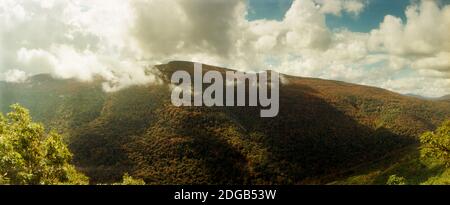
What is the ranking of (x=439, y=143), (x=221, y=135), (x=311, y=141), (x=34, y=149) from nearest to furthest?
1. (x=34, y=149)
2. (x=439, y=143)
3. (x=311, y=141)
4. (x=221, y=135)

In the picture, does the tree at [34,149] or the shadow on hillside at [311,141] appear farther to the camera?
the shadow on hillside at [311,141]

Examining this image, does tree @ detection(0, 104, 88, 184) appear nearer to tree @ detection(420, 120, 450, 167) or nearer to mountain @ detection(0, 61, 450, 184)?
tree @ detection(420, 120, 450, 167)

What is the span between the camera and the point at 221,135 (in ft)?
288

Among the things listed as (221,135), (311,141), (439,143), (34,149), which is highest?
(439,143)

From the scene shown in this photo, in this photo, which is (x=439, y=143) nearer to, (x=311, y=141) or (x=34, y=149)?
(x=34, y=149)

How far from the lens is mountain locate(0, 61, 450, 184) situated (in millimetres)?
73688

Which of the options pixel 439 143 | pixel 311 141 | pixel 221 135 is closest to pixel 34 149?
pixel 439 143

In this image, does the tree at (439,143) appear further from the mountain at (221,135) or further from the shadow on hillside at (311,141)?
the shadow on hillside at (311,141)

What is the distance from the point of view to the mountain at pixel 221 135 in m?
73.7

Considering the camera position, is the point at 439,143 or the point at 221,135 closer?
the point at 439,143

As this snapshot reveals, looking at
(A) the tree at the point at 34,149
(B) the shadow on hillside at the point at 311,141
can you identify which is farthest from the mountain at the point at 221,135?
(A) the tree at the point at 34,149

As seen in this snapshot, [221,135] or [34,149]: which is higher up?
[34,149]

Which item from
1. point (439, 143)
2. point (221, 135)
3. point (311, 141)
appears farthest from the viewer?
point (221, 135)

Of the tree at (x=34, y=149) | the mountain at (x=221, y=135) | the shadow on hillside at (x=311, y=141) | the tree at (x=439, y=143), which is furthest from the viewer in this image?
the shadow on hillside at (x=311, y=141)
